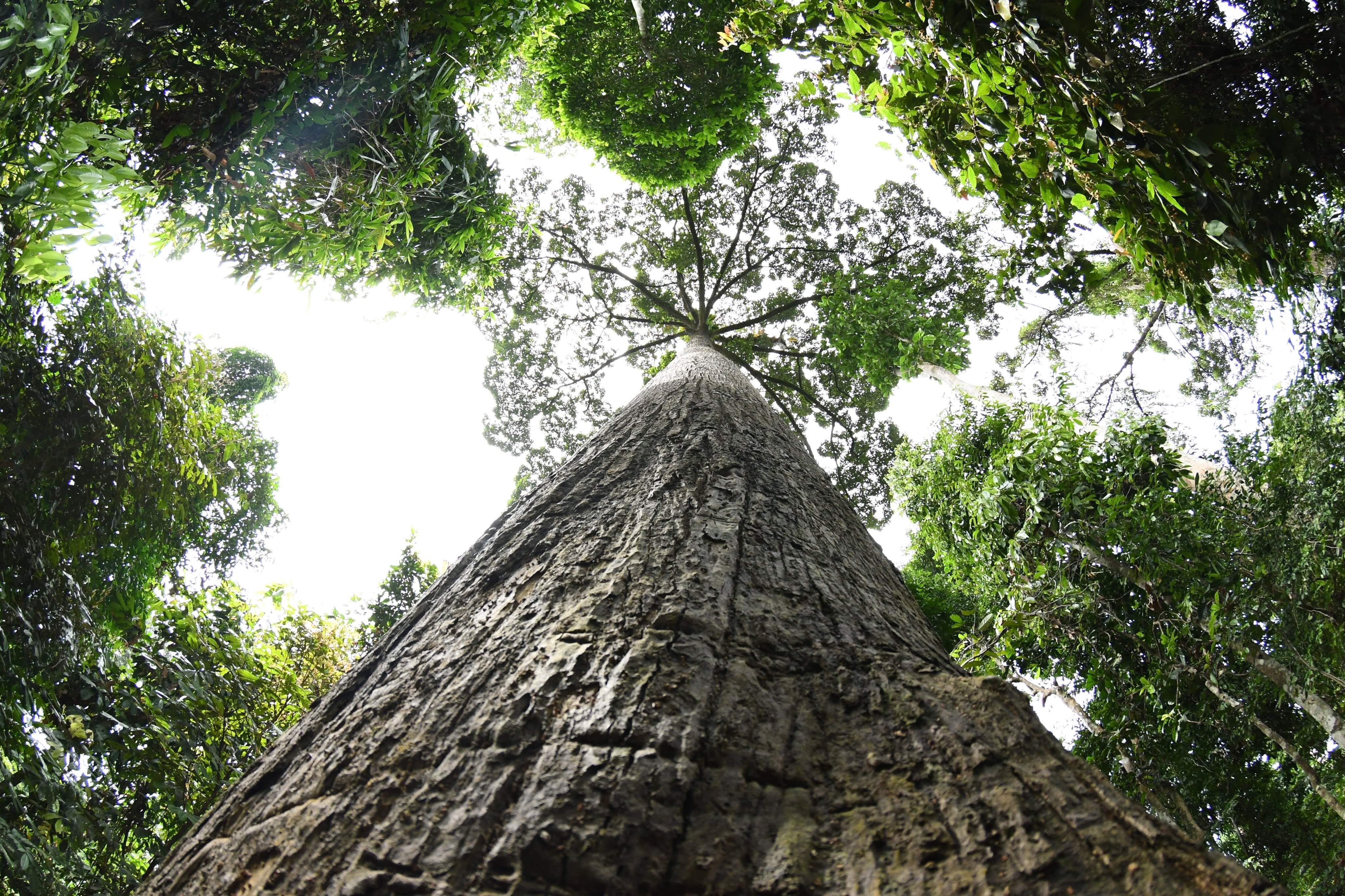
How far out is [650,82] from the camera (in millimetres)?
7121

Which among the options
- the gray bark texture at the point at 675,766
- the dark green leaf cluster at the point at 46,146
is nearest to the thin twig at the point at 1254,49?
the gray bark texture at the point at 675,766

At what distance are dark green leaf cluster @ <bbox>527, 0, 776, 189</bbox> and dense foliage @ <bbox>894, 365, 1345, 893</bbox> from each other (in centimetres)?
429

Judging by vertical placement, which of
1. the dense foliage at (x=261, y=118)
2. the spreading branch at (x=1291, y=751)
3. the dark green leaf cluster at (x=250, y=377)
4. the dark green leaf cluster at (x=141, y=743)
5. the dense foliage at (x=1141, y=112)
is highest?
the dark green leaf cluster at (x=250, y=377)

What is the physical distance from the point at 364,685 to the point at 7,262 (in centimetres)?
337

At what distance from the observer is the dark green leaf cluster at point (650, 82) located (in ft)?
22.7

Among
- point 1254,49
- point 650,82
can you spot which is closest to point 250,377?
point 650,82

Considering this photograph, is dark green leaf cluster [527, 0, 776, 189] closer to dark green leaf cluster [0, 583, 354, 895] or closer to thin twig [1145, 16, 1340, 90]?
thin twig [1145, 16, 1340, 90]

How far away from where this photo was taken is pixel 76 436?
5.03 metres

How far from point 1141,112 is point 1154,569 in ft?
10.4

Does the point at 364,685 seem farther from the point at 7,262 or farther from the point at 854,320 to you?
the point at 854,320

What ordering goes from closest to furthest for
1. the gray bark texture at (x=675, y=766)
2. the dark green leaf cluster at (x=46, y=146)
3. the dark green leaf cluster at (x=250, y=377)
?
1. the gray bark texture at (x=675, y=766)
2. the dark green leaf cluster at (x=46, y=146)
3. the dark green leaf cluster at (x=250, y=377)

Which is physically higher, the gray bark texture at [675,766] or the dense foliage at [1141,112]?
the dense foliage at [1141,112]

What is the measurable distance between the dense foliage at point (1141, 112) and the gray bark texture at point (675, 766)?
1.78m

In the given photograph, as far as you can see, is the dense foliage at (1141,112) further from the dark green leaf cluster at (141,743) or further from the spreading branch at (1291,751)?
the dark green leaf cluster at (141,743)
